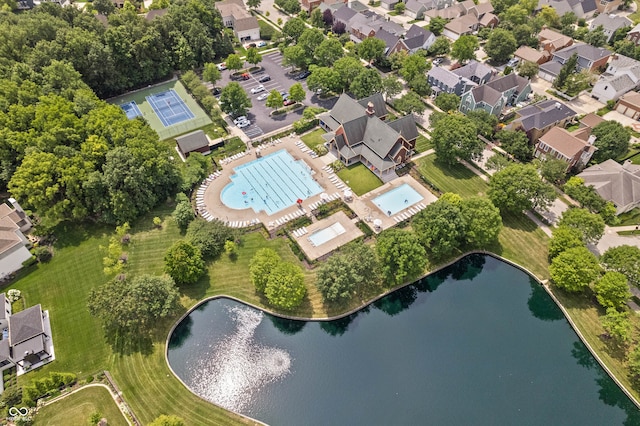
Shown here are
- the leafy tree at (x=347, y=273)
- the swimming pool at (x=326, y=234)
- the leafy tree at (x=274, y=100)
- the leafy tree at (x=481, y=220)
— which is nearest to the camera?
the leafy tree at (x=347, y=273)

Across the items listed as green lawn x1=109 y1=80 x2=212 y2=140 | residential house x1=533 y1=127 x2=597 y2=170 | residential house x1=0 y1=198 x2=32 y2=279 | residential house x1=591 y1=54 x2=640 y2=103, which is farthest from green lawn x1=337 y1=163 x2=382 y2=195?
residential house x1=591 y1=54 x2=640 y2=103

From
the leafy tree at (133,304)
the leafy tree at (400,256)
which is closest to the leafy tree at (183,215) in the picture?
the leafy tree at (133,304)

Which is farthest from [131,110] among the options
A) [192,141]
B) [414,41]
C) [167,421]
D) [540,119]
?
[540,119]

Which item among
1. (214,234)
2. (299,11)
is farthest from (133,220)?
(299,11)

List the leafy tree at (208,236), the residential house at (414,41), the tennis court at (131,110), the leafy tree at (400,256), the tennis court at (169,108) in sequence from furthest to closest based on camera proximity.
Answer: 1. the residential house at (414,41)
2. the tennis court at (131,110)
3. the tennis court at (169,108)
4. the leafy tree at (208,236)
5. the leafy tree at (400,256)

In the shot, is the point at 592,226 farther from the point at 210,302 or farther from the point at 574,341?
the point at 210,302

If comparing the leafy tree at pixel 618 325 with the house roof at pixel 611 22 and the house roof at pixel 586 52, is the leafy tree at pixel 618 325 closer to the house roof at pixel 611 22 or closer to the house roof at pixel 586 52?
the house roof at pixel 586 52
